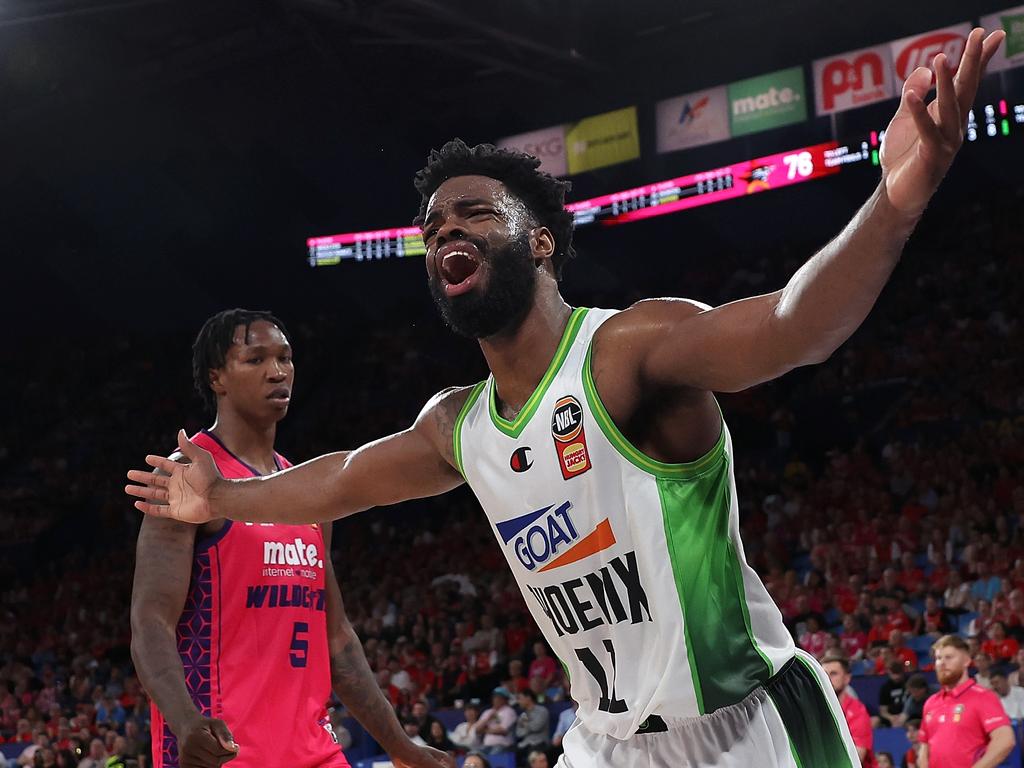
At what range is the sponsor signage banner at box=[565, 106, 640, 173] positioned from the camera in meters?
18.3

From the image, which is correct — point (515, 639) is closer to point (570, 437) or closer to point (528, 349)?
point (528, 349)

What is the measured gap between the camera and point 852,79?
53.5 ft

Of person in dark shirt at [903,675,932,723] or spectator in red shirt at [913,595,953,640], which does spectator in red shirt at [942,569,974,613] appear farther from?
person in dark shirt at [903,675,932,723]

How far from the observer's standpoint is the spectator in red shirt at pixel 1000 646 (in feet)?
28.5

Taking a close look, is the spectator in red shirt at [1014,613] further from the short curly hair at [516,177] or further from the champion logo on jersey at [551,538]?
the champion logo on jersey at [551,538]

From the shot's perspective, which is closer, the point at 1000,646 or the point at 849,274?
the point at 849,274

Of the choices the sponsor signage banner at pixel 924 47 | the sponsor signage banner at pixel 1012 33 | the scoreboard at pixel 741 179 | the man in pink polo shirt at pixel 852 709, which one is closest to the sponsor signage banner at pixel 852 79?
the sponsor signage banner at pixel 924 47

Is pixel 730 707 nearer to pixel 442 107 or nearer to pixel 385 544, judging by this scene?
pixel 385 544

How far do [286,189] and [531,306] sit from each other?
1945cm

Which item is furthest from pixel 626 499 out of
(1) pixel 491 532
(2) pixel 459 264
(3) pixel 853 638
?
(1) pixel 491 532

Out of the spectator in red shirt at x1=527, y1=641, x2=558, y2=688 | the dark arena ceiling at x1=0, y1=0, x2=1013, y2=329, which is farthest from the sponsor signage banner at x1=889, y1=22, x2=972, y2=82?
the spectator in red shirt at x1=527, y1=641, x2=558, y2=688

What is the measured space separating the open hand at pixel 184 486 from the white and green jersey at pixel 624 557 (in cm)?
98

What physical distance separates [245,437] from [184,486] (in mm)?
874

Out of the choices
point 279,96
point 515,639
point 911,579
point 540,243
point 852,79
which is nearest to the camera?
point 540,243
